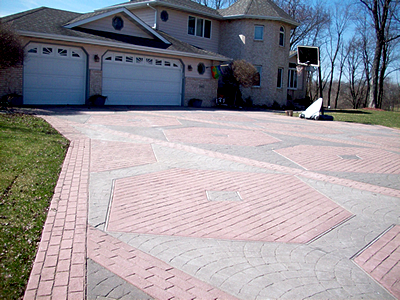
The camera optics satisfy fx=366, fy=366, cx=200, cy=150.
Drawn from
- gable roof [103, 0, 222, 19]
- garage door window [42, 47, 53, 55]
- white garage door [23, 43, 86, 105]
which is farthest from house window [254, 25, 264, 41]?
garage door window [42, 47, 53, 55]

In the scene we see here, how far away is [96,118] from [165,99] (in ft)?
32.1

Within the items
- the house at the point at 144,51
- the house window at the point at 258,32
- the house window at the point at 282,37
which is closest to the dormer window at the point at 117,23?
the house at the point at 144,51

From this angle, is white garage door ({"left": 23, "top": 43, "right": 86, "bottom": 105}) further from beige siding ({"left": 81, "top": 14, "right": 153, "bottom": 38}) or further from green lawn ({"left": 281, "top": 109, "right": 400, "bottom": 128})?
green lawn ({"left": 281, "top": 109, "right": 400, "bottom": 128})

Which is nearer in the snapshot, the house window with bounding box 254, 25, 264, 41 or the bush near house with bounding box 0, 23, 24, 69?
the bush near house with bounding box 0, 23, 24, 69

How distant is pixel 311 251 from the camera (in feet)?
14.2

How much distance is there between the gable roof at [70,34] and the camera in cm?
1728

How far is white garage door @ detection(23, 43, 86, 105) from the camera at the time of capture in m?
17.5

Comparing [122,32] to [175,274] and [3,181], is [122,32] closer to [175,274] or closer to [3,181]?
[3,181]

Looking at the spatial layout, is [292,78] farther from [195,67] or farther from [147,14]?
[147,14]

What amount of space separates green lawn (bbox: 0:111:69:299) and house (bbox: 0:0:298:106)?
864 centimetres

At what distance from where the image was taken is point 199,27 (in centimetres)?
2883

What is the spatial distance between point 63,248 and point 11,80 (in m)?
15.4

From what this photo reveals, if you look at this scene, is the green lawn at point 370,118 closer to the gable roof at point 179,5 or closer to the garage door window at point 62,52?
the gable roof at point 179,5

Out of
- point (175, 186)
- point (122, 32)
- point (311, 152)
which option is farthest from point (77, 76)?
point (175, 186)
